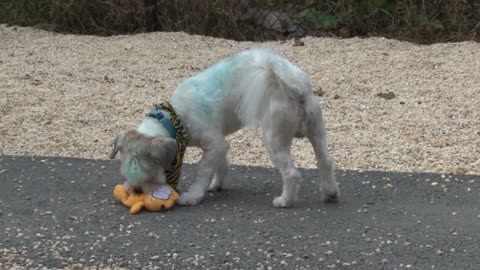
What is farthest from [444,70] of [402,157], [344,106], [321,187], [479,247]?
[479,247]

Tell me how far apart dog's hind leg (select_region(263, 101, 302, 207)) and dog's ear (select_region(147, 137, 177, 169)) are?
0.51m

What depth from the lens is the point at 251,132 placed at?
6.37 metres

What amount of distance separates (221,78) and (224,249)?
3.82 feet

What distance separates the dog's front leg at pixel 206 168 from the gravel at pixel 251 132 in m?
0.99

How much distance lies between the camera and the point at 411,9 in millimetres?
10047

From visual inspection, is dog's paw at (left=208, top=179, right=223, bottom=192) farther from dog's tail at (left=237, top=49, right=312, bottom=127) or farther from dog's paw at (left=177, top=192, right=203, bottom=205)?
dog's tail at (left=237, top=49, right=312, bottom=127)

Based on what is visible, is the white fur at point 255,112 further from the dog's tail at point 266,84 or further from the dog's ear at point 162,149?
the dog's ear at point 162,149

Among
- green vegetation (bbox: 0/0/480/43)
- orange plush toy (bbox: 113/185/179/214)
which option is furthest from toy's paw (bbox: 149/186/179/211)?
green vegetation (bbox: 0/0/480/43)

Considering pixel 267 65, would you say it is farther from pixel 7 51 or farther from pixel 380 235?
pixel 7 51

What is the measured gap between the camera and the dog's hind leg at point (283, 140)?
4414 millimetres

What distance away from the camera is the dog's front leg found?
15.3 ft

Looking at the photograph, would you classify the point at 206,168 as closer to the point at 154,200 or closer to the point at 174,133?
the point at 174,133

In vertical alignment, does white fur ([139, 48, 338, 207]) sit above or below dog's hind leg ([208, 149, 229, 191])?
above

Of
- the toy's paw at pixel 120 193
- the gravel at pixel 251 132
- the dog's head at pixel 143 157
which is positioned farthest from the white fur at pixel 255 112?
the gravel at pixel 251 132
